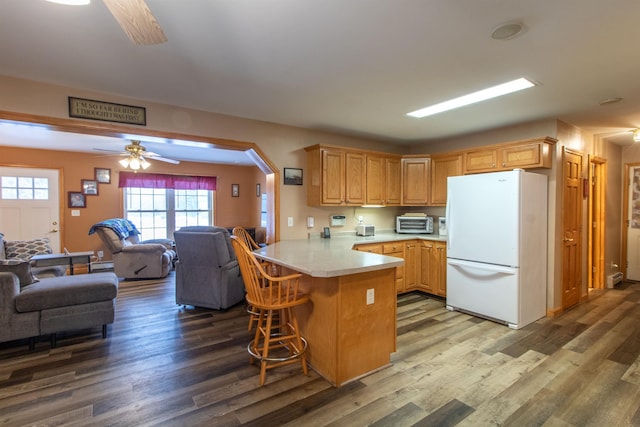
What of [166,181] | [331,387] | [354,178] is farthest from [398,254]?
[166,181]

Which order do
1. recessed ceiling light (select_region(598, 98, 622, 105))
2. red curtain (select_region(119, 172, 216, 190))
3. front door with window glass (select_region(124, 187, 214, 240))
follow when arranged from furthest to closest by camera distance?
1. front door with window glass (select_region(124, 187, 214, 240))
2. red curtain (select_region(119, 172, 216, 190))
3. recessed ceiling light (select_region(598, 98, 622, 105))

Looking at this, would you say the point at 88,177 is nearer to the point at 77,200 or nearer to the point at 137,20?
the point at 77,200

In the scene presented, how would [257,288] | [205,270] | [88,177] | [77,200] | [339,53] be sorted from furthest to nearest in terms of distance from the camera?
[88,177] → [77,200] → [205,270] → [257,288] → [339,53]

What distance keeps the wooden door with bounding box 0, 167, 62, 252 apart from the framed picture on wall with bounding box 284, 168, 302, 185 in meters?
5.06

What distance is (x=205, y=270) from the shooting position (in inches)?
157

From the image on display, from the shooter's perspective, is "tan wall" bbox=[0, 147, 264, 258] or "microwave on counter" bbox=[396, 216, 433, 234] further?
"tan wall" bbox=[0, 147, 264, 258]

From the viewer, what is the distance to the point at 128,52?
221cm

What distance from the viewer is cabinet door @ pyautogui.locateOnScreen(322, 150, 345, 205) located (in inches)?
164

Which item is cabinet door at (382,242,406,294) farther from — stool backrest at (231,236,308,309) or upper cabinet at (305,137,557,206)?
stool backrest at (231,236,308,309)

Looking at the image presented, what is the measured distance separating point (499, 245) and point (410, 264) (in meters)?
1.39

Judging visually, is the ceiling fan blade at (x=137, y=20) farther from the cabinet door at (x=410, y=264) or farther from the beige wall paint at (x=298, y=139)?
the cabinet door at (x=410, y=264)

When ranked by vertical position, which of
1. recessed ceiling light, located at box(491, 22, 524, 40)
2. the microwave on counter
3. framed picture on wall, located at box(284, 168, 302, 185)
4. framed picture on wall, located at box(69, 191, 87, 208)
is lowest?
the microwave on counter

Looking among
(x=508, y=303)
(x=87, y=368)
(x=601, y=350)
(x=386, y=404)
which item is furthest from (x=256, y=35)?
(x=601, y=350)

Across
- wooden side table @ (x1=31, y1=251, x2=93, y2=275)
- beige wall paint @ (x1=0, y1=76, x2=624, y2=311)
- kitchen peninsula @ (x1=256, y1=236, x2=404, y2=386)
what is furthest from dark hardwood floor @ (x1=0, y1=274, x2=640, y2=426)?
wooden side table @ (x1=31, y1=251, x2=93, y2=275)
